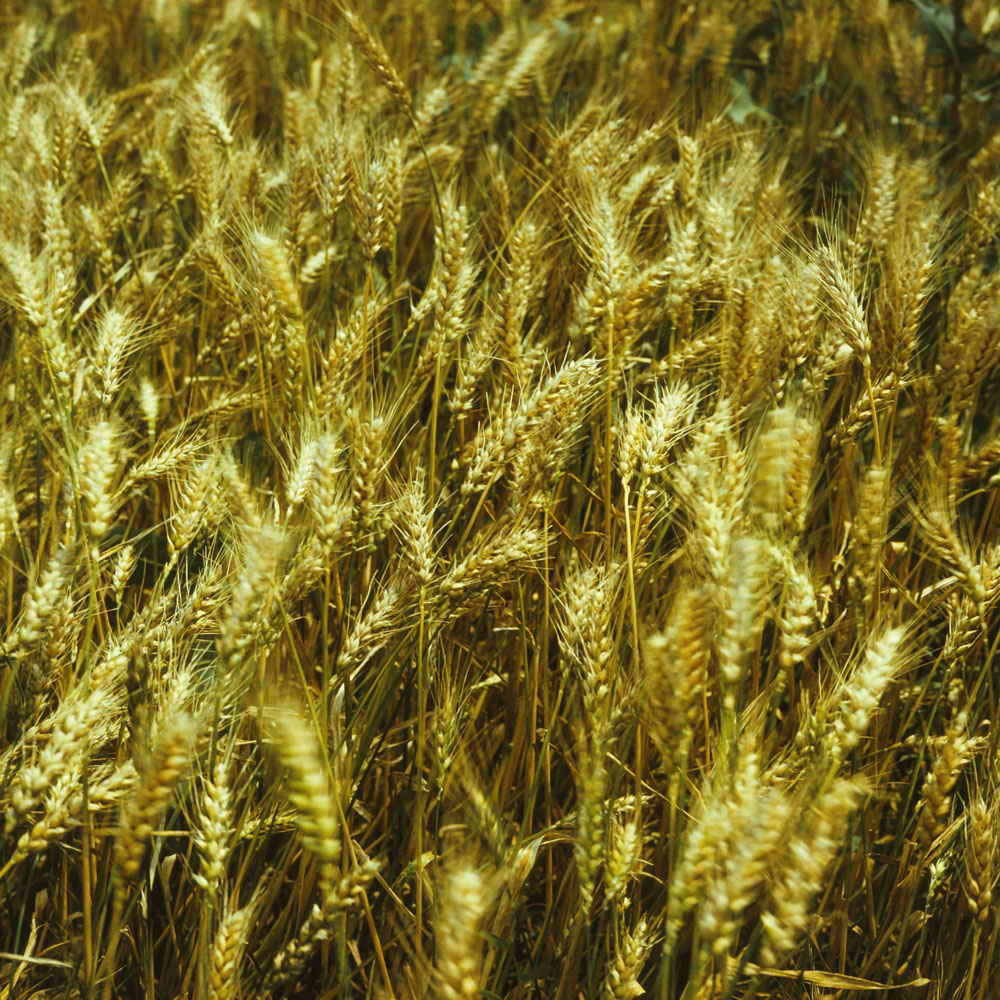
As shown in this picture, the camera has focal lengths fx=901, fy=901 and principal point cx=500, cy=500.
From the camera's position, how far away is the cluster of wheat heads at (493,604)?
89 cm

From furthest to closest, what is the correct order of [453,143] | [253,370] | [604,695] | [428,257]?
[453,143] < [428,257] < [253,370] < [604,695]

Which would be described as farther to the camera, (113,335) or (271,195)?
(271,195)

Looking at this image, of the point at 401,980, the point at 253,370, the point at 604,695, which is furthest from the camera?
the point at 253,370

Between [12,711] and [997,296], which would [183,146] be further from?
[997,296]

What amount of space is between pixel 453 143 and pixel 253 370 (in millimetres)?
1097

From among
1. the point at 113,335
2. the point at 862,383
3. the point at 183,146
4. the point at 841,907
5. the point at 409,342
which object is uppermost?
the point at 183,146

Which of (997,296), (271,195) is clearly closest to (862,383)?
(997,296)

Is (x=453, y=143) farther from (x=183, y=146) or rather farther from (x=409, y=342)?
(x=409, y=342)

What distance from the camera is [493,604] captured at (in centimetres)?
141

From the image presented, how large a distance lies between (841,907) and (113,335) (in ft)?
4.25

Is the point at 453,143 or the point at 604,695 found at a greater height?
the point at 453,143

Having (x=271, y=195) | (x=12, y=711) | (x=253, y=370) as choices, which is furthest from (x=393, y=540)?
(x=271, y=195)

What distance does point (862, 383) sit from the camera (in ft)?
4.81

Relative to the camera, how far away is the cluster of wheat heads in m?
0.89
